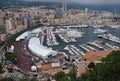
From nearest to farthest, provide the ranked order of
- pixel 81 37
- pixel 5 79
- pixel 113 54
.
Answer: pixel 113 54, pixel 5 79, pixel 81 37

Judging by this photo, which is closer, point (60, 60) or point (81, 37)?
point (60, 60)

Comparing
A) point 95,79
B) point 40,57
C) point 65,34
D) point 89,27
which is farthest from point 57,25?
point 95,79

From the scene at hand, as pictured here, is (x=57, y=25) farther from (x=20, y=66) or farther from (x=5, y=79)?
(x=5, y=79)

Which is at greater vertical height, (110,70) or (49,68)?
(110,70)

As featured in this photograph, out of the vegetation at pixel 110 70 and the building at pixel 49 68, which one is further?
the building at pixel 49 68

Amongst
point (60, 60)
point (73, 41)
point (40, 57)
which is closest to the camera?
point (60, 60)

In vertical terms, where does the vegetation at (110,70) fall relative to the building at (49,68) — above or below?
above

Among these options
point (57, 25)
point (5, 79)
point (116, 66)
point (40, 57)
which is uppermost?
point (116, 66)

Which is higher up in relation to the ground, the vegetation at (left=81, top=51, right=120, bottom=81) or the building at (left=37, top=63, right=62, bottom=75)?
the vegetation at (left=81, top=51, right=120, bottom=81)

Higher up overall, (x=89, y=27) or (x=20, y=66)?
(x=20, y=66)

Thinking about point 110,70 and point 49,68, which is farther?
point 49,68

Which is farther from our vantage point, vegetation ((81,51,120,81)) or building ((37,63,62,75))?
building ((37,63,62,75))
